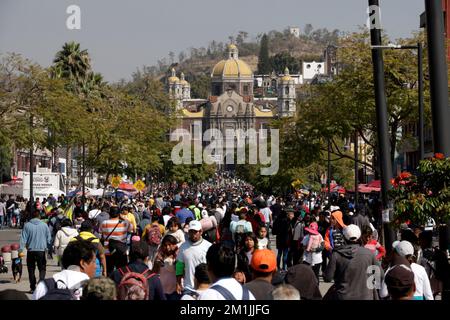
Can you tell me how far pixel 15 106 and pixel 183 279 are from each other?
81.1ft

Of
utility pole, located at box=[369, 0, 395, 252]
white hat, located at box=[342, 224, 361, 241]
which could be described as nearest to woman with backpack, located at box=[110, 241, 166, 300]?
white hat, located at box=[342, 224, 361, 241]

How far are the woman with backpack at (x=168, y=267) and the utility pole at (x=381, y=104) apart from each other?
11.0 ft

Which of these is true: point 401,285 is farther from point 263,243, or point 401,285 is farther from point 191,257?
point 263,243

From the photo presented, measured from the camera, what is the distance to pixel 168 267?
12.0 m

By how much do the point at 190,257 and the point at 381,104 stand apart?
4.56 meters

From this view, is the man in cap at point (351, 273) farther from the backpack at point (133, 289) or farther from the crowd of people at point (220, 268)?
the backpack at point (133, 289)

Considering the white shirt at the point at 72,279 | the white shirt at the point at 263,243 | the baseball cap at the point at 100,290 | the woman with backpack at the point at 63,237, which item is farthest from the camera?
the woman with backpack at the point at 63,237

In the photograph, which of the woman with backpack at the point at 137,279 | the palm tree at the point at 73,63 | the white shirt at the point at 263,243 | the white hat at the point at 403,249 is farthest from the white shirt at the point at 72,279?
the palm tree at the point at 73,63

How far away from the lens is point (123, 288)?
853 centimetres

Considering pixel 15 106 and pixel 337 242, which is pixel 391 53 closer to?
pixel 15 106

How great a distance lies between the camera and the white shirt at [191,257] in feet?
40.6
